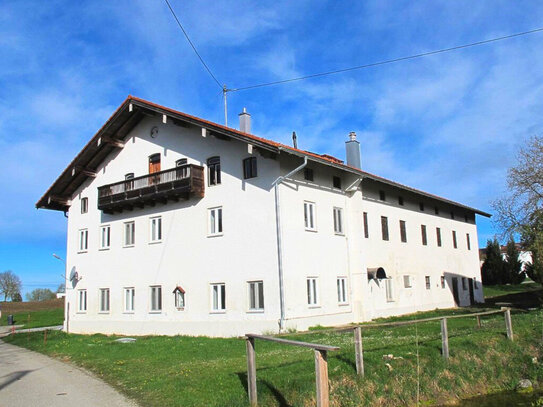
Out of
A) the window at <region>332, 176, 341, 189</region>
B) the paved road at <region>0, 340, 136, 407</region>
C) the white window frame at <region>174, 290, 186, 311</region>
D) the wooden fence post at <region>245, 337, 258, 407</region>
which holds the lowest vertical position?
the paved road at <region>0, 340, 136, 407</region>

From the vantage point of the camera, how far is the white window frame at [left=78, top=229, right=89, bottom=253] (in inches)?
1143

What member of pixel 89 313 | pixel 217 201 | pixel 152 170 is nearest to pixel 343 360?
pixel 217 201

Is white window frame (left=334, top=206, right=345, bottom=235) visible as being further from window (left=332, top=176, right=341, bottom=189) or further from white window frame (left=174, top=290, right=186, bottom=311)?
white window frame (left=174, top=290, right=186, bottom=311)

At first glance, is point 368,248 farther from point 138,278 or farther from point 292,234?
point 138,278

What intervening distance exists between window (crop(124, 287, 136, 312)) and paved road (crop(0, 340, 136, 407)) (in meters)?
8.82

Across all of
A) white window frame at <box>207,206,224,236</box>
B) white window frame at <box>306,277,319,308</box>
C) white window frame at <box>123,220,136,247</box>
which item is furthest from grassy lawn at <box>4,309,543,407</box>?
white window frame at <box>123,220,136,247</box>

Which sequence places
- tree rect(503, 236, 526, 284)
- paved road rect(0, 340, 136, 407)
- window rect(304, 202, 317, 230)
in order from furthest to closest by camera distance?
tree rect(503, 236, 526, 284)
window rect(304, 202, 317, 230)
paved road rect(0, 340, 136, 407)

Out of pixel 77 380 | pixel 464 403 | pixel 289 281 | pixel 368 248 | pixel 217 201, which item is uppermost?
pixel 217 201

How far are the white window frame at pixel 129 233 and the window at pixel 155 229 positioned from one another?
→ 1379 mm

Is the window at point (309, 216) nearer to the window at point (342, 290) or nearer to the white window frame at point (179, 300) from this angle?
the window at point (342, 290)

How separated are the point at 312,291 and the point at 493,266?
140 feet

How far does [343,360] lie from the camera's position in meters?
12.0

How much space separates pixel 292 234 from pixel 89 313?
13797 mm

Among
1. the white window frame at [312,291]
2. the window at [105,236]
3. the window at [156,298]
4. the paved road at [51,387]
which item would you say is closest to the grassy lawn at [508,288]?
the white window frame at [312,291]
